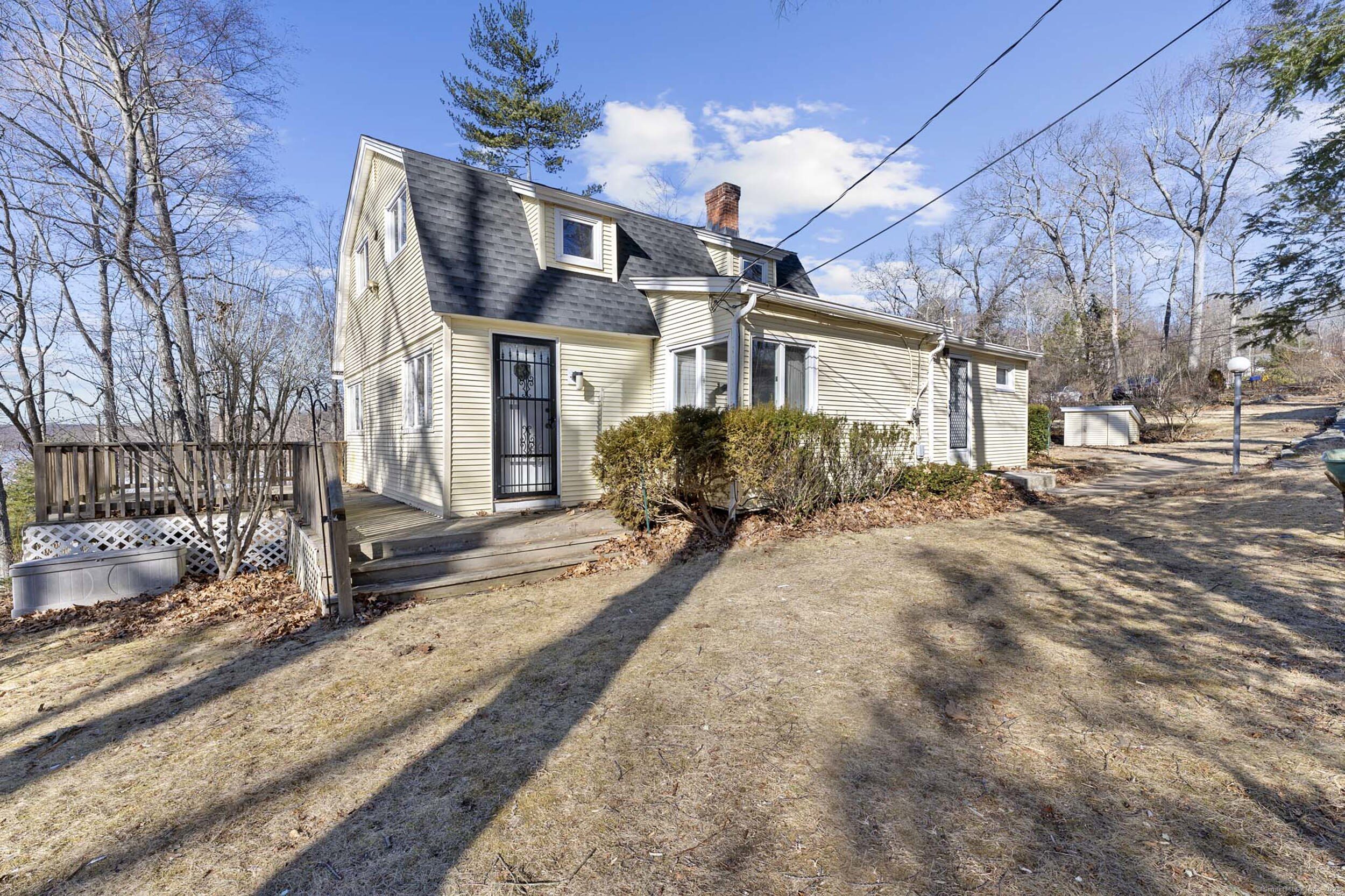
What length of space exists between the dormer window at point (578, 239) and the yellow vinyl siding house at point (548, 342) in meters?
0.03

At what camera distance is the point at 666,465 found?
6.55 metres

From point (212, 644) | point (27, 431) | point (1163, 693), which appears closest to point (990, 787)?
point (1163, 693)

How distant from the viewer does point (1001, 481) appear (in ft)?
32.0

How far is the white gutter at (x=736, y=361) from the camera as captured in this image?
754 centimetres

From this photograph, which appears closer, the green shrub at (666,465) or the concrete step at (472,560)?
the concrete step at (472,560)

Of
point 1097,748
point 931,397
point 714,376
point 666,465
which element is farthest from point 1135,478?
point 1097,748

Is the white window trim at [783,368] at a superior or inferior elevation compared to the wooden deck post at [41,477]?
superior

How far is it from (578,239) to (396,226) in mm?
3012

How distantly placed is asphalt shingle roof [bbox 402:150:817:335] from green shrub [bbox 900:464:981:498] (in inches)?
187

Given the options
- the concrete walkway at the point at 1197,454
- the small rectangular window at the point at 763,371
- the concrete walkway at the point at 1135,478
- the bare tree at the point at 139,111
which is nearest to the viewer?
the small rectangular window at the point at 763,371

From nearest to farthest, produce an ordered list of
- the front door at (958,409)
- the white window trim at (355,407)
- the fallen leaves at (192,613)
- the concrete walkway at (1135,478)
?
the fallen leaves at (192,613), the concrete walkway at (1135,478), the front door at (958,409), the white window trim at (355,407)

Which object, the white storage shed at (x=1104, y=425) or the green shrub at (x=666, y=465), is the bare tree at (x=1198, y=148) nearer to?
the white storage shed at (x=1104, y=425)

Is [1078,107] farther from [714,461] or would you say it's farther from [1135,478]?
[1135,478]

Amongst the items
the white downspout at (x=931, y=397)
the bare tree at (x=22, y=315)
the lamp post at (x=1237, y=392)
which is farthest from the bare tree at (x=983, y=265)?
the bare tree at (x=22, y=315)
